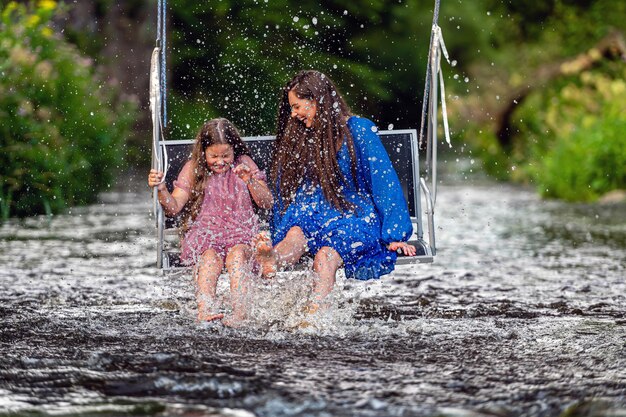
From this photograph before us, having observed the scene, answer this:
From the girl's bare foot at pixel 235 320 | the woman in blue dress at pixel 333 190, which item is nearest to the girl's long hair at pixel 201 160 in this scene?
the woman in blue dress at pixel 333 190

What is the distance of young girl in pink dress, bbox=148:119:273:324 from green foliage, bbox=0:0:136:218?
713 centimetres

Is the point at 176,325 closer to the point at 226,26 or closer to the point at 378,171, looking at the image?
the point at 378,171

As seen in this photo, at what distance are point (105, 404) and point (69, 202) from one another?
11214mm

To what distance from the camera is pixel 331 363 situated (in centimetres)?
545

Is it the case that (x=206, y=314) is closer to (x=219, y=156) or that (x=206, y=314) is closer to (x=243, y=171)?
(x=243, y=171)

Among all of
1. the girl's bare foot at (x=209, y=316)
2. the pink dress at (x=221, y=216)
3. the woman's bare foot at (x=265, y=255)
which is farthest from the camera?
the pink dress at (x=221, y=216)

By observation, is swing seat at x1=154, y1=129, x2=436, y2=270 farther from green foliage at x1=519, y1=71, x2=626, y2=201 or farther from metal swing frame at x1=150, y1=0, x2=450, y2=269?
green foliage at x1=519, y1=71, x2=626, y2=201

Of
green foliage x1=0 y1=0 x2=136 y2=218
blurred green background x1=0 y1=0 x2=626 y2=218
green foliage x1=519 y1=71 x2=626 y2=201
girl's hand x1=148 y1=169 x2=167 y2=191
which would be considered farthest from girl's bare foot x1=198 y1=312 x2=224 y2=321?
green foliage x1=519 y1=71 x2=626 y2=201

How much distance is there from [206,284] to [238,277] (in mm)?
166

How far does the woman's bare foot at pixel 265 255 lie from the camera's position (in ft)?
20.0

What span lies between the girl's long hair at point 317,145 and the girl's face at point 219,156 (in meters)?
0.24

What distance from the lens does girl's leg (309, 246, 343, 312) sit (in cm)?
638

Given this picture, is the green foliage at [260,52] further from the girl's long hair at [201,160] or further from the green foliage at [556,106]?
the girl's long hair at [201,160]

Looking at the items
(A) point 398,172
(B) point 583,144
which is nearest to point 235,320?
(A) point 398,172
